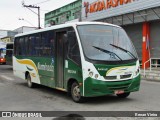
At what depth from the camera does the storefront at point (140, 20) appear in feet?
78.4

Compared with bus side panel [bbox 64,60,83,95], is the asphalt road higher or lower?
lower

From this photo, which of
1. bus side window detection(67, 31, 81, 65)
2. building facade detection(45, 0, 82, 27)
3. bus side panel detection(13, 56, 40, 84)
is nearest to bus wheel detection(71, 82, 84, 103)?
bus side window detection(67, 31, 81, 65)

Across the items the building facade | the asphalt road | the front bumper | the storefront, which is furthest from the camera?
the building facade

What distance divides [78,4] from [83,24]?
3102cm

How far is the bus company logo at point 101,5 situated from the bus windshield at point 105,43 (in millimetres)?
16255

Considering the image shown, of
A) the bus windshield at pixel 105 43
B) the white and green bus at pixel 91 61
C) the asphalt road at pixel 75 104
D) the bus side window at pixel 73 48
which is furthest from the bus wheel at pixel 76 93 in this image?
the bus windshield at pixel 105 43

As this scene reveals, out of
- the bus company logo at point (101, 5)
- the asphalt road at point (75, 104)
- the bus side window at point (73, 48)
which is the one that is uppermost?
the bus company logo at point (101, 5)

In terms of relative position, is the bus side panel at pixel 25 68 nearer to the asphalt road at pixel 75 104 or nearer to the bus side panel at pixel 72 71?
the asphalt road at pixel 75 104

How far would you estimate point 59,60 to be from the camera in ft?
37.6

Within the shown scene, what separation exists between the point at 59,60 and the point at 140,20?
15.0 m

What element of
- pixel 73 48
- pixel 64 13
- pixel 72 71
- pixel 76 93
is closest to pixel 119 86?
pixel 76 93

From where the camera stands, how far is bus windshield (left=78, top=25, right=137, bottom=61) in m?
9.84

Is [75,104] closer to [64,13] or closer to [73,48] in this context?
[73,48]

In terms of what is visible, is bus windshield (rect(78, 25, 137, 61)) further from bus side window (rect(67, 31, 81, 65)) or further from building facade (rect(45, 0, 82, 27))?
building facade (rect(45, 0, 82, 27))
